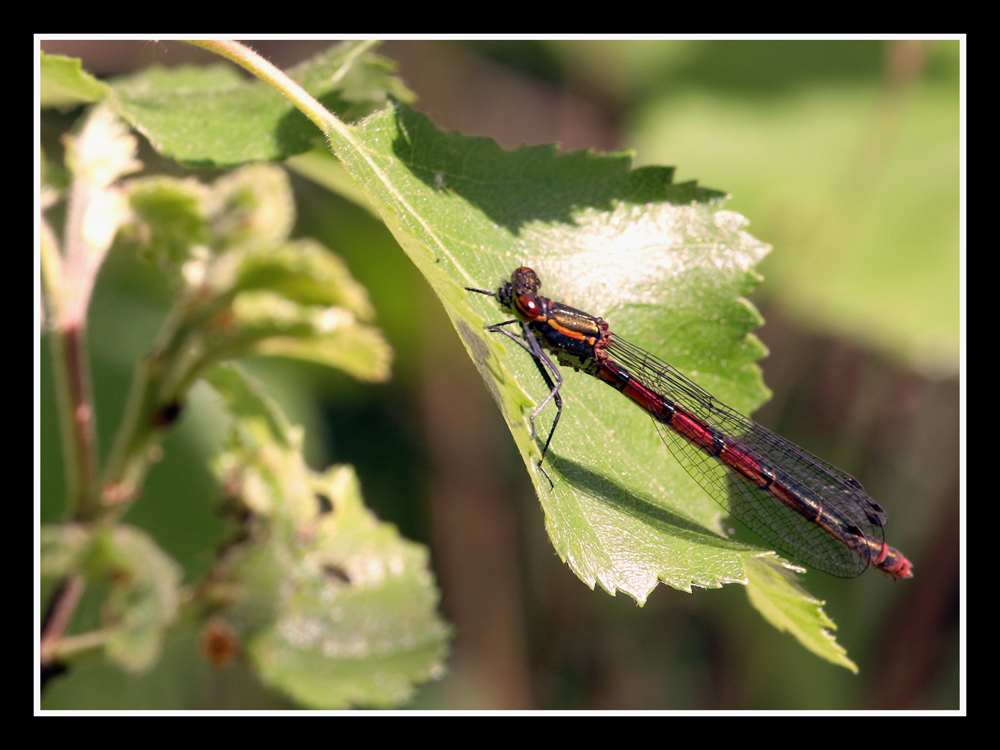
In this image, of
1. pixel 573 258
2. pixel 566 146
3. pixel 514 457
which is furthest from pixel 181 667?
pixel 566 146

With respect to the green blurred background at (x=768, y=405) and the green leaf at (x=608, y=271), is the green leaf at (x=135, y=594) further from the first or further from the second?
the green blurred background at (x=768, y=405)

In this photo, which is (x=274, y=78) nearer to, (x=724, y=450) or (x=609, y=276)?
(x=609, y=276)

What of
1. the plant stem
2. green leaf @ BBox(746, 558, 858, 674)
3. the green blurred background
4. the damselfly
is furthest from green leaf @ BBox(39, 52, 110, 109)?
the green blurred background

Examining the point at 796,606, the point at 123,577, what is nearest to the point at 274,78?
the point at 123,577

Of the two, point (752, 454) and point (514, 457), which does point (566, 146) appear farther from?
point (752, 454)

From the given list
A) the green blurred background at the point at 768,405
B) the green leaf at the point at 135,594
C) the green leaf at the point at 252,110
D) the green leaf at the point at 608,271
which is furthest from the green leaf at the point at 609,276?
the green blurred background at the point at 768,405

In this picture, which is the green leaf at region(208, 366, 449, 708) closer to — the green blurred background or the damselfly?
the damselfly
